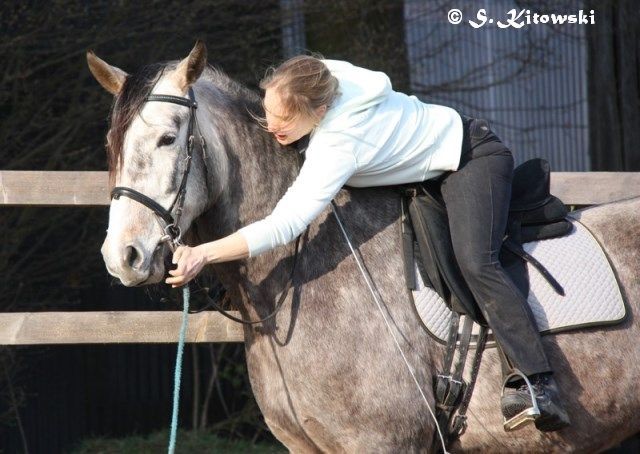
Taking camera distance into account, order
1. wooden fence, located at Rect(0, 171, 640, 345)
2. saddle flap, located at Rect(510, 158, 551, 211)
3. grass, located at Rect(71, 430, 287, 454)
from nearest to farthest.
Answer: saddle flap, located at Rect(510, 158, 551, 211) < wooden fence, located at Rect(0, 171, 640, 345) < grass, located at Rect(71, 430, 287, 454)

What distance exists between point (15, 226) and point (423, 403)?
4.11 m

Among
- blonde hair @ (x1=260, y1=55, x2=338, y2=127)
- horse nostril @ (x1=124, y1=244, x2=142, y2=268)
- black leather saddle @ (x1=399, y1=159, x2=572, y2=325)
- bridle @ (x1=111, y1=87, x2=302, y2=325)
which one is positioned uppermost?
blonde hair @ (x1=260, y1=55, x2=338, y2=127)

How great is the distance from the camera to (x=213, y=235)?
12.0ft

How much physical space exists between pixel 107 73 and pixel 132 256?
79 centimetres

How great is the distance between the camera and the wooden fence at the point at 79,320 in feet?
14.3

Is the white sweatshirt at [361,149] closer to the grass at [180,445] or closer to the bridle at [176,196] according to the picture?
the bridle at [176,196]

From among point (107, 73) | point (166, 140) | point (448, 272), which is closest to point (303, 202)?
point (166, 140)

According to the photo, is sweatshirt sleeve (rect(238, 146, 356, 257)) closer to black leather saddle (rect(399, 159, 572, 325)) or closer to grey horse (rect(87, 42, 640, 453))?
grey horse (rect(87, 42, 640, 453))

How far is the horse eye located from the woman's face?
0.38m

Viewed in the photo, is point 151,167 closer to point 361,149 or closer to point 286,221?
point 286,221

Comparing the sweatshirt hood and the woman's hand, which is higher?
the sweatshirt hood

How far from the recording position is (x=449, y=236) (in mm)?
3674

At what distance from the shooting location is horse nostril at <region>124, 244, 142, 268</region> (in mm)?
3179

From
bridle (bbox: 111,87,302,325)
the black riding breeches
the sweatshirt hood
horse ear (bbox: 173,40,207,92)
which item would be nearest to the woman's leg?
the black riding breeches
